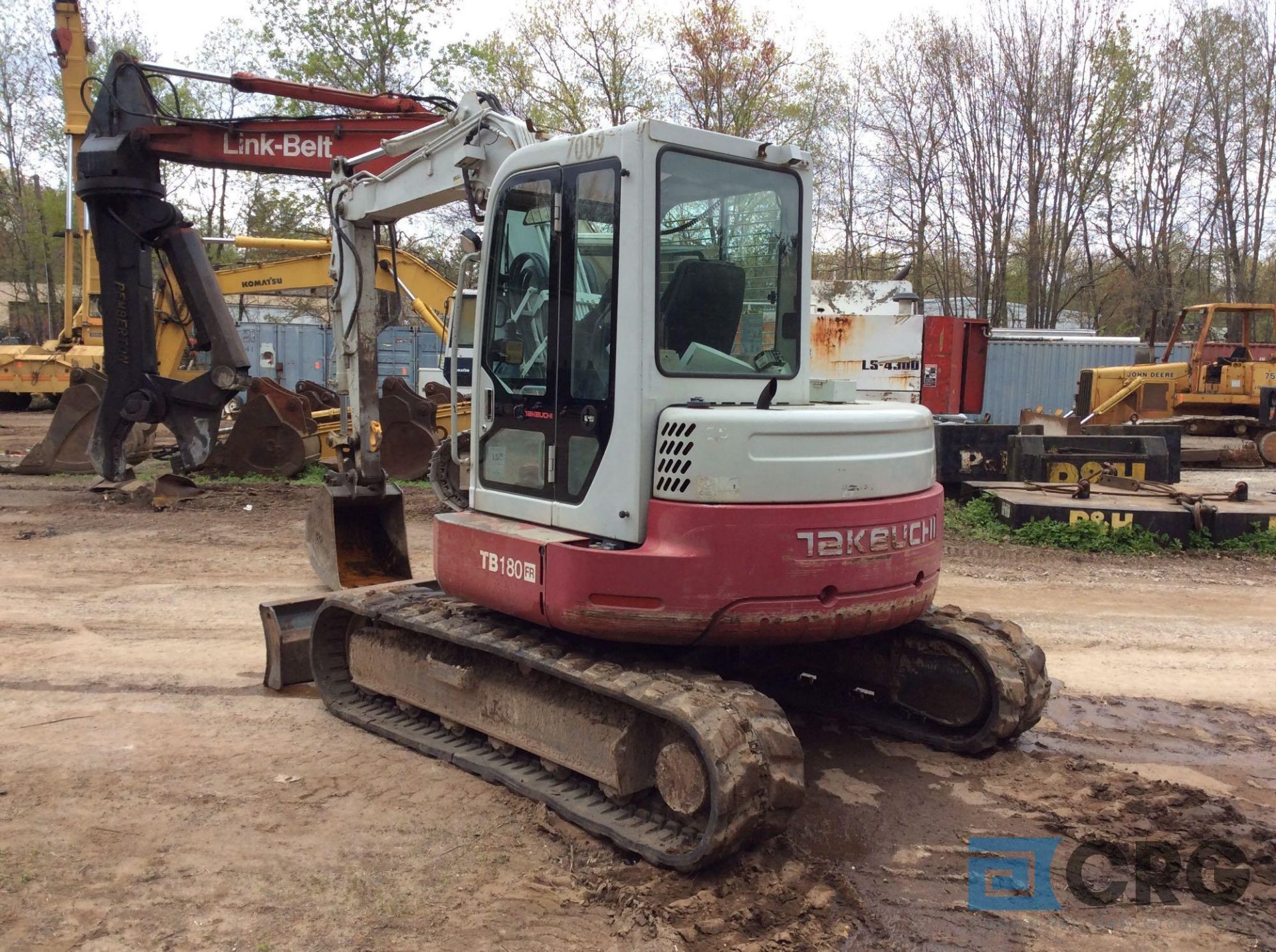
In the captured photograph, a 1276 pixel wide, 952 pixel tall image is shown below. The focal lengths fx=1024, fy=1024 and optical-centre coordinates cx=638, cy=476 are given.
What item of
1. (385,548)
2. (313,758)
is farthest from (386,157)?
(313,758)

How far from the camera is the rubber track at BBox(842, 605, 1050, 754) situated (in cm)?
477

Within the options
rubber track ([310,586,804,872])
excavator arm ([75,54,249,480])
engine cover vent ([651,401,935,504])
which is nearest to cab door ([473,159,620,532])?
engine cover vent ([651,401,935,504])

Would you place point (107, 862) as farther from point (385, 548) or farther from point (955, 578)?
point (955, 578)

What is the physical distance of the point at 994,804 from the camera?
4.48m

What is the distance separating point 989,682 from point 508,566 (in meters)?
2.33

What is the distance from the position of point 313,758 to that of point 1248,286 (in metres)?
33.0

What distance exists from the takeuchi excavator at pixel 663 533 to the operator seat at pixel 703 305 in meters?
0.01

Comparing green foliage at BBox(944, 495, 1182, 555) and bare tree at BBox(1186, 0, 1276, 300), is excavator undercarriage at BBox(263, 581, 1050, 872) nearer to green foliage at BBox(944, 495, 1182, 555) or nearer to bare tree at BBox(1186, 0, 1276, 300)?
green foliage at BBox(944, 495, 1182, 555)

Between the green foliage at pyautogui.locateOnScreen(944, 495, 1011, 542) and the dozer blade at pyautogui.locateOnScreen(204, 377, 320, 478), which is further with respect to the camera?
the dozer blade at pyautogui.locateOnScreen(204, 377, 320, 478)

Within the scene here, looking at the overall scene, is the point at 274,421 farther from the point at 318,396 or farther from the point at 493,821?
the point at 493,821

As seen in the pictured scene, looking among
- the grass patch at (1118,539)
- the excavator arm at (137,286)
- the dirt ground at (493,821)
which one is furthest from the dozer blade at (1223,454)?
the excavator arm at (137,286)

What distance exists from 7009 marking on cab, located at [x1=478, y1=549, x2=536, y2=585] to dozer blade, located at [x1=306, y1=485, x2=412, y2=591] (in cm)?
281

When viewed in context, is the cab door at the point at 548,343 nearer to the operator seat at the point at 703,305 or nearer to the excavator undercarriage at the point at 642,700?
the operator seat at the point at 703,305

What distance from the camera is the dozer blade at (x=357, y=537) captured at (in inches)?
280
